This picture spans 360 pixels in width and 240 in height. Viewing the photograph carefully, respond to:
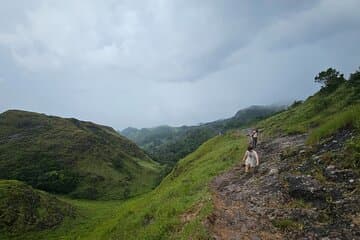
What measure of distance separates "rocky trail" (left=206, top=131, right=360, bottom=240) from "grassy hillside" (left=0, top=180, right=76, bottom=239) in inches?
1853

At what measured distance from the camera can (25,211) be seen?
62719mm

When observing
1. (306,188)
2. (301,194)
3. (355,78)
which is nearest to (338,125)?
(306,188)

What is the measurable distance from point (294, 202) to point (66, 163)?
106678 mm

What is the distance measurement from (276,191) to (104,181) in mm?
95250

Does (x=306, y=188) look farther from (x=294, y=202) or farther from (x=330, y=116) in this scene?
(x=330, y=116)

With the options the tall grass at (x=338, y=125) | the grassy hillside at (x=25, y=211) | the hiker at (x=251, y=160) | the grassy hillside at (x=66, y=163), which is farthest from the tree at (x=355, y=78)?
the grassy hillside at (x=66, y=163)

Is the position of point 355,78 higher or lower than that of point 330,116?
higher

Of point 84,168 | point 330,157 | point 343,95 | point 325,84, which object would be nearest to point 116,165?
point 84,168

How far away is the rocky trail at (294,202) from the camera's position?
13891mm

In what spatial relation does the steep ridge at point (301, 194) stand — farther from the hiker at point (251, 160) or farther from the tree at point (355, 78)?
the tree at point (355, 78)

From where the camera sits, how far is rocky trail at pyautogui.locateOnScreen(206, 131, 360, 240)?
13891 millimetres

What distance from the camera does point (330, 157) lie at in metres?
20.0

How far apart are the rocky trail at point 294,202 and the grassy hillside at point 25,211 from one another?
4707 cm

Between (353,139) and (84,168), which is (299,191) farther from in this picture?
(84,168)
